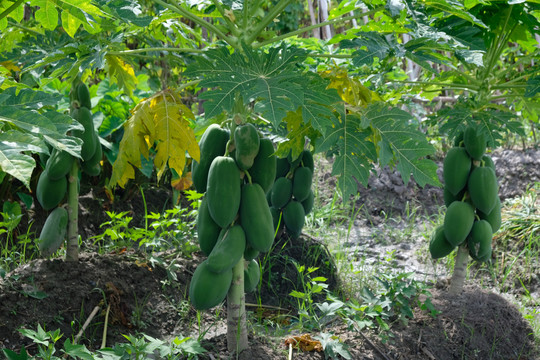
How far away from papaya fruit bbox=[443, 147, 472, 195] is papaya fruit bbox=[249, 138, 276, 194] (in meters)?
0.98

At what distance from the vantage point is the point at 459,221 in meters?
2.31

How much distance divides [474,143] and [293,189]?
0.77m

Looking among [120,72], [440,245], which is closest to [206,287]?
[120,72]

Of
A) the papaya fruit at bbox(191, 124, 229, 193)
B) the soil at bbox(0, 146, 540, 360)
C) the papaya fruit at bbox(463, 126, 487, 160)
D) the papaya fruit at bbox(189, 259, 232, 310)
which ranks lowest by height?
the soil at bbox(0, 146, 540, 360)

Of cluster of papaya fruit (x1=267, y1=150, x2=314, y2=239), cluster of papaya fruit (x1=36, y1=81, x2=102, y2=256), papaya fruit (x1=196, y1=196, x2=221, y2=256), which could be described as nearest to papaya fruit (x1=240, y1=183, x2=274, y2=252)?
papaya fruit (x1=196, y1=196, x2=221, y2=256)

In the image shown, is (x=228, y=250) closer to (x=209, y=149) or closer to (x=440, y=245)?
(x=209, y=149)

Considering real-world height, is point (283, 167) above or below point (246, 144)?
below

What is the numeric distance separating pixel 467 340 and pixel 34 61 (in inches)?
75.8

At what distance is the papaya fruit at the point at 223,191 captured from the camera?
1.56 m

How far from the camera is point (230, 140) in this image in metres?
1.66

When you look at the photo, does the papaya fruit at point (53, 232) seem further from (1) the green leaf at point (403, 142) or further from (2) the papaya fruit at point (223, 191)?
(1) the green leaf at point (403, 142)

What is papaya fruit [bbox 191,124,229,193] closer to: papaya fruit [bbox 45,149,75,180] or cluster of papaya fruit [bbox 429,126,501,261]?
papaya fruit [bbox 45,149,75,180]

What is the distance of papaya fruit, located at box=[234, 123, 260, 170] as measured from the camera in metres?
1.59

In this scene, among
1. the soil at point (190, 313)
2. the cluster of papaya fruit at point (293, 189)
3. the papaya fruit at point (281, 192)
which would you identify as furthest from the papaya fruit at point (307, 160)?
the soil at point (190, 313)
